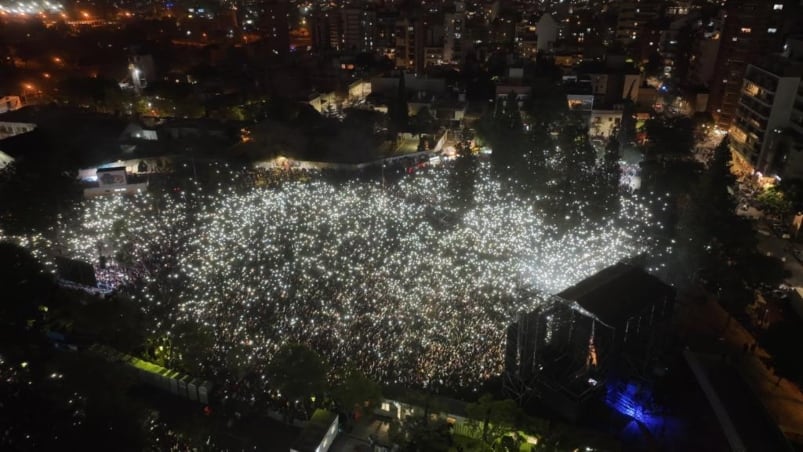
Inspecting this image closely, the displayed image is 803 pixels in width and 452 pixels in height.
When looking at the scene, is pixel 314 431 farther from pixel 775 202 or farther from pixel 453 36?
pixel 453 36

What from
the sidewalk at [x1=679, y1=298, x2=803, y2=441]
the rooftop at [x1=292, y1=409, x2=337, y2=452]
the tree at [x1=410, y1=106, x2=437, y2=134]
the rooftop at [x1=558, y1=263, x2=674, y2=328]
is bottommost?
the sidewalk at [x1=679, y1=298, x2=803, y2=441]

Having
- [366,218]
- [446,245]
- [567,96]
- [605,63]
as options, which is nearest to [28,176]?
[366,218]

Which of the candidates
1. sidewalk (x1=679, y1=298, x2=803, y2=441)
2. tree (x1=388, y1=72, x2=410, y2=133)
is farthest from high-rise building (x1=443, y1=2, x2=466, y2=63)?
sidewalk (x1=679, y1=298, x2=803, y2=441)

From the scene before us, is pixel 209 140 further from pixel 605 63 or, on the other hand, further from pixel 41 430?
pixel 605 63

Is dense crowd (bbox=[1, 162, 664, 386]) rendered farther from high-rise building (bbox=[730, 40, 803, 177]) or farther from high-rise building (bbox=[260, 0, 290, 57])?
high-rise building (bbox=[260, 0, 290, 57])

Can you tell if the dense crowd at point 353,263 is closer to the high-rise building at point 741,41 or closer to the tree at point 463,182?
the tree at point 463,182

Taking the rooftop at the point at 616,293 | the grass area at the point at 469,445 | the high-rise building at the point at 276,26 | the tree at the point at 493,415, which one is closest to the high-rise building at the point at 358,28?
the high-rise building at the point at 276,26
